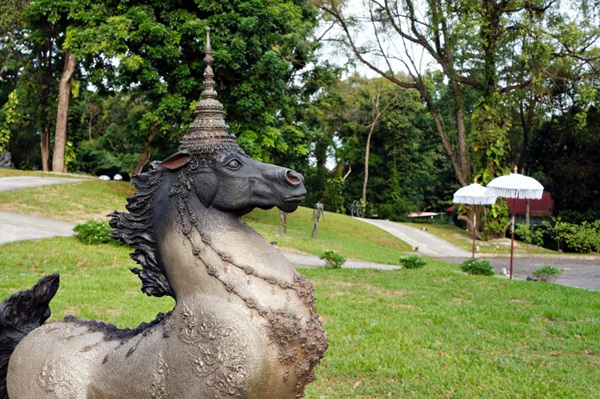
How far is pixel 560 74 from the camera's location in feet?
72.2

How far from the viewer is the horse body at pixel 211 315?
6.52 ft

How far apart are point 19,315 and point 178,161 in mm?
1238

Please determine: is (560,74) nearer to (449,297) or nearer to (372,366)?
(449,297)

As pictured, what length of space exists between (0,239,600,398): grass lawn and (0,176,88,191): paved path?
6823 millimetres

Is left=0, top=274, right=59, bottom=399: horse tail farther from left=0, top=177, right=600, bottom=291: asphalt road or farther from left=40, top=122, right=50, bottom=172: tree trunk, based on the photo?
left=40, top=122, right=50, bottom=172: tree trunk

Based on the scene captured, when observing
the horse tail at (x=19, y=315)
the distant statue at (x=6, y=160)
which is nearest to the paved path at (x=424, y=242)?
the horse tail at (x=19, y=315)

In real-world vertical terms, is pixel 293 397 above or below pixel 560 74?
below

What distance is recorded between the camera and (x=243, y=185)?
7.03 feet

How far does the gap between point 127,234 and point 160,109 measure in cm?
1385

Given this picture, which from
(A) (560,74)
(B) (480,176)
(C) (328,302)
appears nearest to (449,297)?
(C) (328,302)

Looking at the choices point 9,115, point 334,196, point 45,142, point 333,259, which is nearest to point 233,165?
point 333,259

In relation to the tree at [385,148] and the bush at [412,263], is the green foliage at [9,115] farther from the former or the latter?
the bush at [412,263]

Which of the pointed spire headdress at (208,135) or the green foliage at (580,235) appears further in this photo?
the green foliage at (580,235)

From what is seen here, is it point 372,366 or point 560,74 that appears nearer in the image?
Answer: point 372,366
